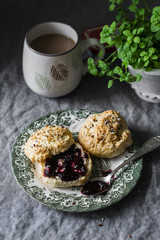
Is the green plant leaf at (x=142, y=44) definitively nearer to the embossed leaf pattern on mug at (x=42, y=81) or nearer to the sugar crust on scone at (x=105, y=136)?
the sugar crust on scone at (x=105, y=136)

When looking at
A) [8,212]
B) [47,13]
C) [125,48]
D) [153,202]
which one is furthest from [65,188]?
[47,13]

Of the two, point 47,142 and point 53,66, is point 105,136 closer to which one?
point 47,142

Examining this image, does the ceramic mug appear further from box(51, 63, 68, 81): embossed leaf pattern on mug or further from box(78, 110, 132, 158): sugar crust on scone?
box(78, 110, 132, 158): sugar crust on scone

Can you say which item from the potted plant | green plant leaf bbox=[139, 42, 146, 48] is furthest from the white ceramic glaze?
green plant leaf bbox=[139, 42, 146, 48]

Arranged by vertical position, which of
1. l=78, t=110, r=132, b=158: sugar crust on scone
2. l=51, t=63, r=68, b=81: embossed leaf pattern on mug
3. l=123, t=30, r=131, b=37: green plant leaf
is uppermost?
Result: l=123, t=30, r=131, b=37: green plant leaf

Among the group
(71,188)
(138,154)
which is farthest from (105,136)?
(71,188)

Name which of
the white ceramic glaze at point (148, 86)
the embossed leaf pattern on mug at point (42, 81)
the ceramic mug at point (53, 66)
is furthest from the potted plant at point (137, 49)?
the embossed leaf pattern on mug at point (42, 81)
